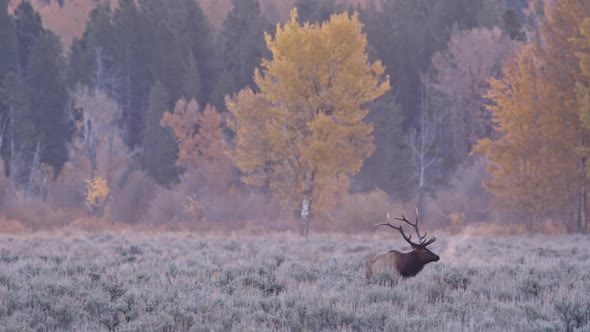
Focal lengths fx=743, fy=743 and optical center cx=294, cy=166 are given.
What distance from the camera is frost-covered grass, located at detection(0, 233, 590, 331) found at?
7.95 m

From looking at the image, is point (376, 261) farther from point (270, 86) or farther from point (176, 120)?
point (176, 120)

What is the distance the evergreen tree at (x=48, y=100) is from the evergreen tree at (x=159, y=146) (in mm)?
5933

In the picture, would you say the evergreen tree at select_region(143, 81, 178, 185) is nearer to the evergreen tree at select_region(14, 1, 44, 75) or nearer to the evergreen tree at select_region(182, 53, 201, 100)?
the evergreen tree at select_region(182, 53, 201, 100)

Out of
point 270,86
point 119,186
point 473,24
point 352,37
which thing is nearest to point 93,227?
point 119,186

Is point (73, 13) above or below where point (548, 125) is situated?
above

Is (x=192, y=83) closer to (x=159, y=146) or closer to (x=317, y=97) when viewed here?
(x=159, y=146)

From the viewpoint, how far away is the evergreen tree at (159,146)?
4797 centimetres

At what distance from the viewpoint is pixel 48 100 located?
162 feet

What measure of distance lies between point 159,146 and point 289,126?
71.5 ft

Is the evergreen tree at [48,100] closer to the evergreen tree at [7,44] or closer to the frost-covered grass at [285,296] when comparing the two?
the evergreen tree at [7,44]

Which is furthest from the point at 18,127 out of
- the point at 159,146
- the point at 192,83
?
the point at 192,83

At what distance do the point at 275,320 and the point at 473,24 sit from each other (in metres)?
49.0

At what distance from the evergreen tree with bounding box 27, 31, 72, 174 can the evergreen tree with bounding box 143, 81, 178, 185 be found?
593 centimetres

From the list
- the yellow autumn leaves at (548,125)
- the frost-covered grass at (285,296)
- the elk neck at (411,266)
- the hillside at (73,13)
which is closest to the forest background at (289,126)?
the yellow autumn leaves at (548,125)
